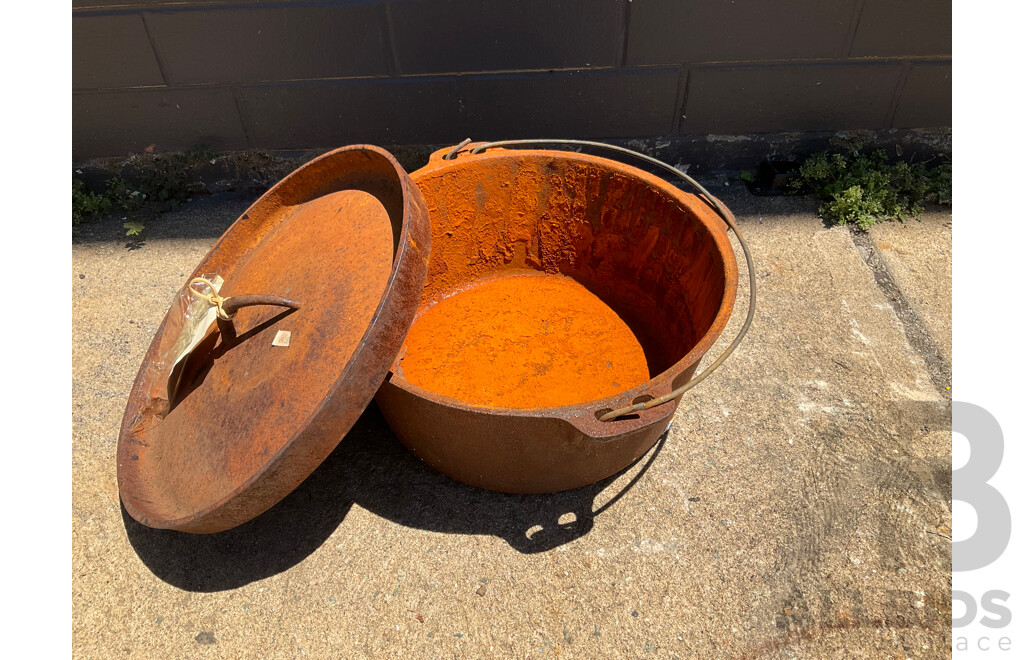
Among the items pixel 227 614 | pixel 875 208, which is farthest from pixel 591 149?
pixel 227 614

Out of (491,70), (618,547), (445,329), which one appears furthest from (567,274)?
(618,547)

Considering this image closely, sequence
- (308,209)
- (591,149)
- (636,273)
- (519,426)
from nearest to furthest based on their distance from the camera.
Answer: (519,426) < (308,209) < (636,273) < (591,149)

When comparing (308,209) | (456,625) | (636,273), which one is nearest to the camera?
(456,625)

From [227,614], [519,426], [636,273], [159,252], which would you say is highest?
[519,426]

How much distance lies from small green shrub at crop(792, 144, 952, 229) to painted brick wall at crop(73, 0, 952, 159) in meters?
0.25

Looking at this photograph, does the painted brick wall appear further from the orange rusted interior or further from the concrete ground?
the concrete ground

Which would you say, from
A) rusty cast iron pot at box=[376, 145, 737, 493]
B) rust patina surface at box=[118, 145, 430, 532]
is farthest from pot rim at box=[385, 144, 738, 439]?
rust patina surface at box=[118, 145, 430, 532]

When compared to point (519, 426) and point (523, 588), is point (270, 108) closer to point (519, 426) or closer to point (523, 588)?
point (519, 426)

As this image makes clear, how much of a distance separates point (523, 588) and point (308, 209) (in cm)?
162

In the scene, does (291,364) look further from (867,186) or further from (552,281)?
(867,186)

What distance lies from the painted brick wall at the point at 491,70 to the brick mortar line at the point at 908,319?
907mm

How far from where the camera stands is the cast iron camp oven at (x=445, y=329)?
65.5 inches

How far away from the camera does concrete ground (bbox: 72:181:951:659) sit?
191 cm

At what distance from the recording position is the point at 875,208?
3.38 meters
